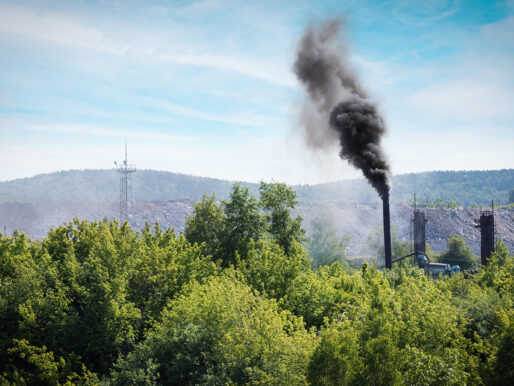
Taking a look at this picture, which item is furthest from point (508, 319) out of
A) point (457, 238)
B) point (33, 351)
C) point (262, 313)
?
point (457, 238)

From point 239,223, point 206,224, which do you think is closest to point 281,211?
point 239,223

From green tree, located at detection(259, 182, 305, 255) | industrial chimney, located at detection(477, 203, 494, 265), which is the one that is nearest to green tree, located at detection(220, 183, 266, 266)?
green tree, located at detection(259, 182, 305, 255)

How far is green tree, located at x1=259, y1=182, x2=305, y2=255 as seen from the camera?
4000 cm

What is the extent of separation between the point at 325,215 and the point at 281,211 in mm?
88390

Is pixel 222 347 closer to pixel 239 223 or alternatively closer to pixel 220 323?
pixel 220 323

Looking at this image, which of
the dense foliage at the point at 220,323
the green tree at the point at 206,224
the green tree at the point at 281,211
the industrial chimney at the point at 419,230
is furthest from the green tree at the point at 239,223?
the industrial chimney at the point at 419,230

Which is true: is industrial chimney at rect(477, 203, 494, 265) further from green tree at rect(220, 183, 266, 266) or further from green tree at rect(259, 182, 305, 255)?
green tree at rect(220, 183, 266, 266)

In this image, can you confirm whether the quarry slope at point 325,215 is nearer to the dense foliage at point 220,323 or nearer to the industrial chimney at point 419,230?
the industrial chimney at point 419,230

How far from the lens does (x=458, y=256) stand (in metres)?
80.3

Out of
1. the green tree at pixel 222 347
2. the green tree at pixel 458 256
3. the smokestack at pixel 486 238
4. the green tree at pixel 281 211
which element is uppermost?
the green tree at pixel 281 211

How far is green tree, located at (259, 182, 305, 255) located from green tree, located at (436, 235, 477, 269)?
49094 mm

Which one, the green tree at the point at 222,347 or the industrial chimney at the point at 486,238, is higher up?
the industrial chimney at the point at 486,238

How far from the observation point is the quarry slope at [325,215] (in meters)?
123

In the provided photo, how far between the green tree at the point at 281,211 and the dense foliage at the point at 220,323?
4903 millimetres
